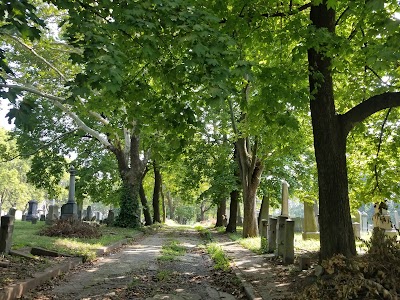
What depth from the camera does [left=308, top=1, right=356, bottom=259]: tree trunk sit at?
699 cm

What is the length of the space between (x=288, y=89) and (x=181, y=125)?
6.98 ft

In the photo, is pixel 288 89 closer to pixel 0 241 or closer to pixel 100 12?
pixel 100 12

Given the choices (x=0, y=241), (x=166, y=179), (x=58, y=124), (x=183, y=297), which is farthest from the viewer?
(x=166, y=179)

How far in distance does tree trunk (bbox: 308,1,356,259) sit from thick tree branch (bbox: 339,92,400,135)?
5.4 inches

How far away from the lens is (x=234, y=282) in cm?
791

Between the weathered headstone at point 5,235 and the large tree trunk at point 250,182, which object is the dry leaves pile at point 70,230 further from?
the large tree trunk at point 250,182

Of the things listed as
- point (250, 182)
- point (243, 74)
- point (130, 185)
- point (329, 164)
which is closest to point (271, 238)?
point (329, 164)

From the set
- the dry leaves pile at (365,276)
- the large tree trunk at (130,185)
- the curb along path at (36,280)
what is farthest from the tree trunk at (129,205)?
the dry leaves pile at (365,276)

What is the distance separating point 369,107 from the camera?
6938 millimetres

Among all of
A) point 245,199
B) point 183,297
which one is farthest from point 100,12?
point 245,199

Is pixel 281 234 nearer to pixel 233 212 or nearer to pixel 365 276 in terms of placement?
pixel 365 276

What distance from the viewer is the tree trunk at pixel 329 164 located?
6988 millimetres

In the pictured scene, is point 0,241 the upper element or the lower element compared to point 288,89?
lower

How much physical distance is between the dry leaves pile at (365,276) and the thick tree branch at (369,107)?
212 cm
